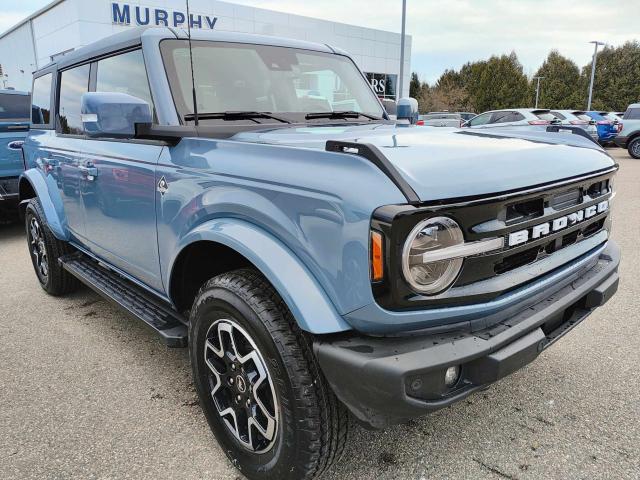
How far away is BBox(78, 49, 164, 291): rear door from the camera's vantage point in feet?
8.38

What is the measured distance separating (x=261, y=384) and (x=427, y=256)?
2.79 feet

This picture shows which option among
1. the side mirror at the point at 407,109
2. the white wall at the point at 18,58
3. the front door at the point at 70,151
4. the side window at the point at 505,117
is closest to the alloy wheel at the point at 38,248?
the front door at the point at 70,151

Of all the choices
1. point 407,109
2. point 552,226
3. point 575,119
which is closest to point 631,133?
point 575,119

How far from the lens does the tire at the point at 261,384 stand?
175cm

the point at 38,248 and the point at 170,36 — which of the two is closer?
the point at 170,36

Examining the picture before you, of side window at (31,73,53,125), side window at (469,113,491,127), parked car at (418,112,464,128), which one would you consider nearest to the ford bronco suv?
side window at (31,73,53,125)

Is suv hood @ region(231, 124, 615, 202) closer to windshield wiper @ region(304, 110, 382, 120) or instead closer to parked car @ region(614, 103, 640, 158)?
windshield wiper @ region(304, 110, 382, 120)

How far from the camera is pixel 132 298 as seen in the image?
299cm

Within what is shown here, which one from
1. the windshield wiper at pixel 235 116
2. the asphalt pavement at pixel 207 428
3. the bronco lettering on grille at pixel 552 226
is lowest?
the asphalt pavement at pixel 207 428

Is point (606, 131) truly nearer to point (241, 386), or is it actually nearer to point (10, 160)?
point (10, 160)

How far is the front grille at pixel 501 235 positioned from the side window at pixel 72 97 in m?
2.83

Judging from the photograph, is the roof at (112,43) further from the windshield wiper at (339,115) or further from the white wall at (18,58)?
the white wall at (18,58)

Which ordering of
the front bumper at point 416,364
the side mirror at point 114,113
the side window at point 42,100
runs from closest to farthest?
the front bumper at point 416,364, the side mirror at point 114,113, the side window at point 42,100

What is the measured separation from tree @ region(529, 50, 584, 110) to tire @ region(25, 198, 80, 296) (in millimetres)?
59952
